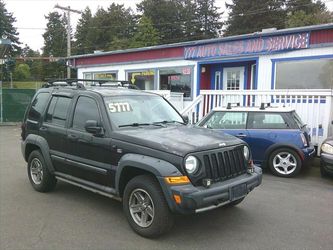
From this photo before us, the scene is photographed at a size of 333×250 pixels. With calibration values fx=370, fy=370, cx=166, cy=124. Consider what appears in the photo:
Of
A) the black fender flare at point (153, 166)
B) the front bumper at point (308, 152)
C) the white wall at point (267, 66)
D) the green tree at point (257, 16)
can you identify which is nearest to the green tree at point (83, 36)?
the green tree at point (257, 16)

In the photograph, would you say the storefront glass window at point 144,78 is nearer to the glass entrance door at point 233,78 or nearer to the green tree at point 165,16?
the glass entrance door at point 233,78

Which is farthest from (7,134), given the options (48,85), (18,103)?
(48,85)

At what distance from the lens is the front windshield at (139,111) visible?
210 inches

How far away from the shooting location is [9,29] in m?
84.6

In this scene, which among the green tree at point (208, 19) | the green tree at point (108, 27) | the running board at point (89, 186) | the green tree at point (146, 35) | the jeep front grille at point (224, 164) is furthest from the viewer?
the green tree at point (108, 27)

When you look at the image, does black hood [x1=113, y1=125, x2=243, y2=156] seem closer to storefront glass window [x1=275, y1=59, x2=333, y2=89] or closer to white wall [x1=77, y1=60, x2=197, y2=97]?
storefront glass window [x1=275, y1=59, x2=333, y2=89]

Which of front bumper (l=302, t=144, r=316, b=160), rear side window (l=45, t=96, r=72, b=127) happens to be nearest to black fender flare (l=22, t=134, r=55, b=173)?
rear side window (l=45, t=96, r=72, b=127)

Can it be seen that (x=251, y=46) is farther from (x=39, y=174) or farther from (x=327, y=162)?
(x=39, y=174)

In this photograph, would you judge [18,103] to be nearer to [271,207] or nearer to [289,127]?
[289,127]

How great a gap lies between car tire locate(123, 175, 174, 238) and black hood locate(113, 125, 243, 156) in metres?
0.44

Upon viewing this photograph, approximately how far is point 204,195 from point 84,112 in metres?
2.45

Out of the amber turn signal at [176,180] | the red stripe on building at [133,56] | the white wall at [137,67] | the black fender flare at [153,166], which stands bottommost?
the amber turn signal at [176,180]

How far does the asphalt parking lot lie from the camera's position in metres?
4.37

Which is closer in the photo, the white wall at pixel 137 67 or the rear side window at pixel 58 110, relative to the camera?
the rear side window at pixel 58 110
